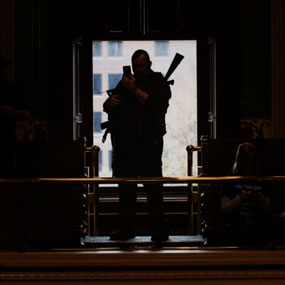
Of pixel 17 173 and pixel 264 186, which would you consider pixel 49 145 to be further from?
pixel 264 186

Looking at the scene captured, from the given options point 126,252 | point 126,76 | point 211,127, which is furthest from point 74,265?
point 211,127

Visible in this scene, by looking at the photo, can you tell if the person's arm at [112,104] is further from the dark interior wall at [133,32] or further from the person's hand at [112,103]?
the dark interior wall at [133,32]

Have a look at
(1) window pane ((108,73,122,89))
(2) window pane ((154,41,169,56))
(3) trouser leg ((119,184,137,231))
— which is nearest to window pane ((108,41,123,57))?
(1) window pane ((108,73,122,89))

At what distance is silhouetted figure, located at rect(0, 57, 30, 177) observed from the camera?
3.67 meters

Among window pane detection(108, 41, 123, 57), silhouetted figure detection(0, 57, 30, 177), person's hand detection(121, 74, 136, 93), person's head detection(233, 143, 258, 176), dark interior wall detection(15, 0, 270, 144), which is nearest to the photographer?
person's head detection(233, 143, 258, 176)

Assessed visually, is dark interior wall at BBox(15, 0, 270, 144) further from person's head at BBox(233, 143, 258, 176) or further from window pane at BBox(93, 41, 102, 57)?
person's head at BBox(233, 143, 258, 176)

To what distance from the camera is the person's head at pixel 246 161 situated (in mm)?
3459

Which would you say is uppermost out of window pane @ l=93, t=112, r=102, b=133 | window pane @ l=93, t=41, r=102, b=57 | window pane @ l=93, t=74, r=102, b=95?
window pane @ l=93, t=41, r=102, b=57

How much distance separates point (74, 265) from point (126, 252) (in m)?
0.25

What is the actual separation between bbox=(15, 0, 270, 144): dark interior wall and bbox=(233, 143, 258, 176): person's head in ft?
4.93

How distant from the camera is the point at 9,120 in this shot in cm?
372

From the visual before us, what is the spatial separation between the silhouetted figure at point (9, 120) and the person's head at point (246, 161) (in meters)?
1.40

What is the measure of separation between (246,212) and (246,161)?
0.48 m

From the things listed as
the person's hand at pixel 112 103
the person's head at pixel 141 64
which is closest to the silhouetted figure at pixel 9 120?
the person's hand at pixel 112 103
